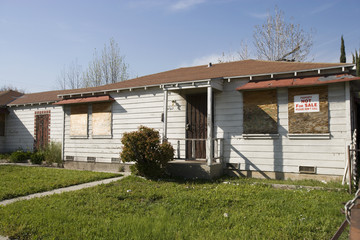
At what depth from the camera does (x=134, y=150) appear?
28.8ft

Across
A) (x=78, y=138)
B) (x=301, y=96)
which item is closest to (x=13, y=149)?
(x=78, y=138)

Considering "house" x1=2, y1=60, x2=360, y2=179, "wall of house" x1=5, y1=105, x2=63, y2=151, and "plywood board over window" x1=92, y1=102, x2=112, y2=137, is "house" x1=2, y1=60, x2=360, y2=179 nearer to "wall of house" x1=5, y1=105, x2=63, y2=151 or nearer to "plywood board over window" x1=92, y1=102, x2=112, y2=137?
"plywood board over window" x1=92, y1=102, x2=112, y2=137

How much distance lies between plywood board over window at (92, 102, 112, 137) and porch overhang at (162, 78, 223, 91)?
11.7 feet

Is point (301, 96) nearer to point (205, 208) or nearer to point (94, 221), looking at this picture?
point (205, 208)

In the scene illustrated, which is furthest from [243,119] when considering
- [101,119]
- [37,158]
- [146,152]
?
[37,158]

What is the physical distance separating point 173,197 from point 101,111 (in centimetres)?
717

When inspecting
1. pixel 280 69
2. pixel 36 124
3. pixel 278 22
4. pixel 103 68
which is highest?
pixel 278 22

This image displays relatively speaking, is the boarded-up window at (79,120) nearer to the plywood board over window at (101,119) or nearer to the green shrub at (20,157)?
the plywood board over window at (101,119)

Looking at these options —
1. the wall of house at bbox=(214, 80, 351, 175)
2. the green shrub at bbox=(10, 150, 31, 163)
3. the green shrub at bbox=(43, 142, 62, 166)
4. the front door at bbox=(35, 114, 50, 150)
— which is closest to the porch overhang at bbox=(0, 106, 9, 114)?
the front door at bbox=(35, 114, 50, 150)

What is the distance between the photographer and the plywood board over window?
12.3 metres

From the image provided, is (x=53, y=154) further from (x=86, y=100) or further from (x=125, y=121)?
(x=125, y=121)

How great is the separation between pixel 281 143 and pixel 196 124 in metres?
3.01

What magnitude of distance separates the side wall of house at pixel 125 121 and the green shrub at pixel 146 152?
5.84 ft

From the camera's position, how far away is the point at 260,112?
30.1 ft
